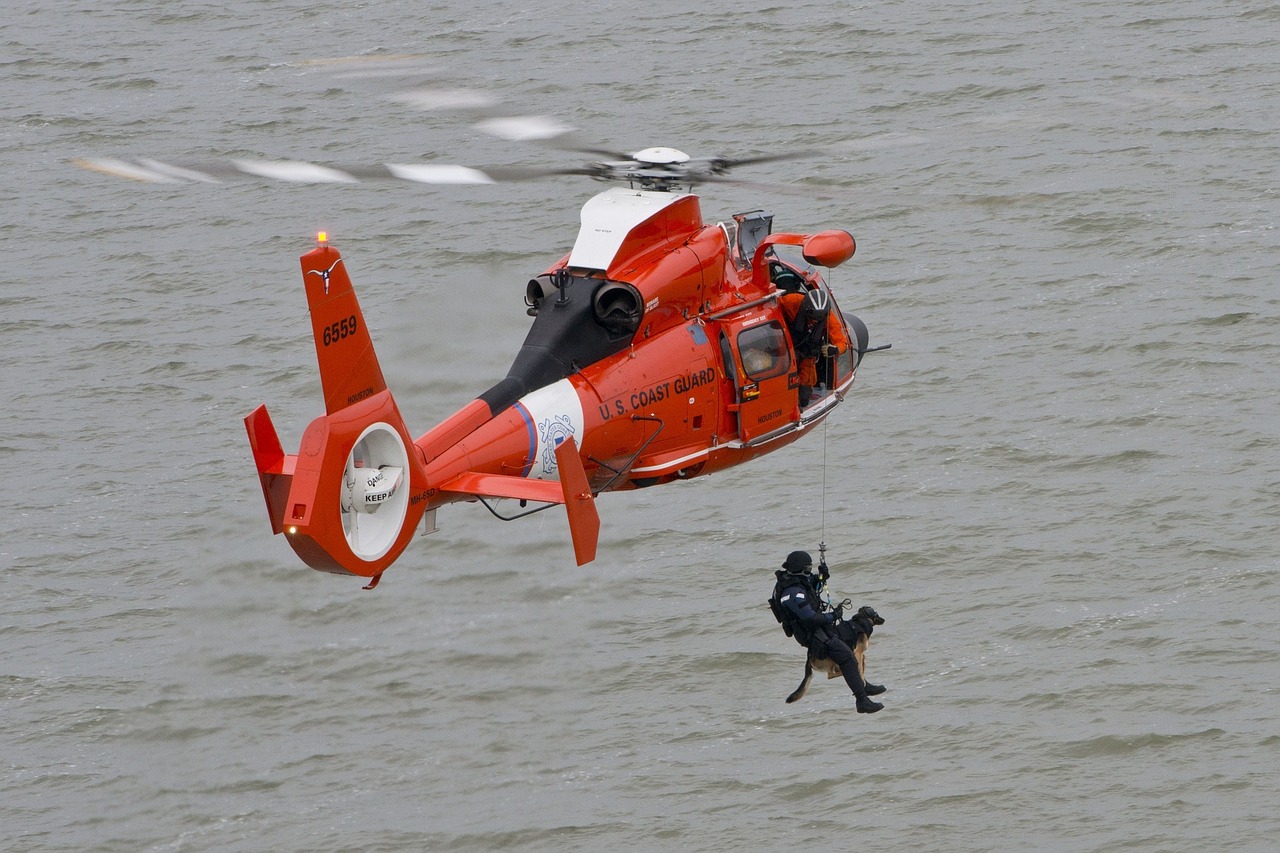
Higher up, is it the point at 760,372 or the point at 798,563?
the point at 760,372

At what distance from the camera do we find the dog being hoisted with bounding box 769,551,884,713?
1911cm

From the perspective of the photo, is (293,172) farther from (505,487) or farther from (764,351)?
(764,351)

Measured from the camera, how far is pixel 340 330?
16.9 metres

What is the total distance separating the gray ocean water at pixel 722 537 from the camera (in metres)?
25.7

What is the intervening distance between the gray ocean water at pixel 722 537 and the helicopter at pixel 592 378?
4.94 ft

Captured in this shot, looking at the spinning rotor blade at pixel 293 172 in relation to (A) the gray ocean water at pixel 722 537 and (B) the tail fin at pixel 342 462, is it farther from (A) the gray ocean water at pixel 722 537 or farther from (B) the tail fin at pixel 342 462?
(A) the gray ocean water at pixel 722 537

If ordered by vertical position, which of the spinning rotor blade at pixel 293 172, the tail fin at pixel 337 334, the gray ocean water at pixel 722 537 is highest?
the spinning rotor blade at pixel 293 172

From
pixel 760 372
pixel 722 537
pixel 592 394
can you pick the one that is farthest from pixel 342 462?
pixel 722 537

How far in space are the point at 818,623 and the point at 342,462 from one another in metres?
5.24

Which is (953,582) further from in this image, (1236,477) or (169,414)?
(169,414)

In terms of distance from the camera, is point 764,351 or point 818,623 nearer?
point 818,623

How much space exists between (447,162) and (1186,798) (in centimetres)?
2133

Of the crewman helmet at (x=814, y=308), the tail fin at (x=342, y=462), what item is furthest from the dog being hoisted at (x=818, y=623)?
the tail fin at (x=342, y=462)

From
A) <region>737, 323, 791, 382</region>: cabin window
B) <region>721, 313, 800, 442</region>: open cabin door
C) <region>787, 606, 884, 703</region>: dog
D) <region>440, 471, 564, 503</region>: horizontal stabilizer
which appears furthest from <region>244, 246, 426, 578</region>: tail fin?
<region>787, 606, 884, 703</region>: dog
